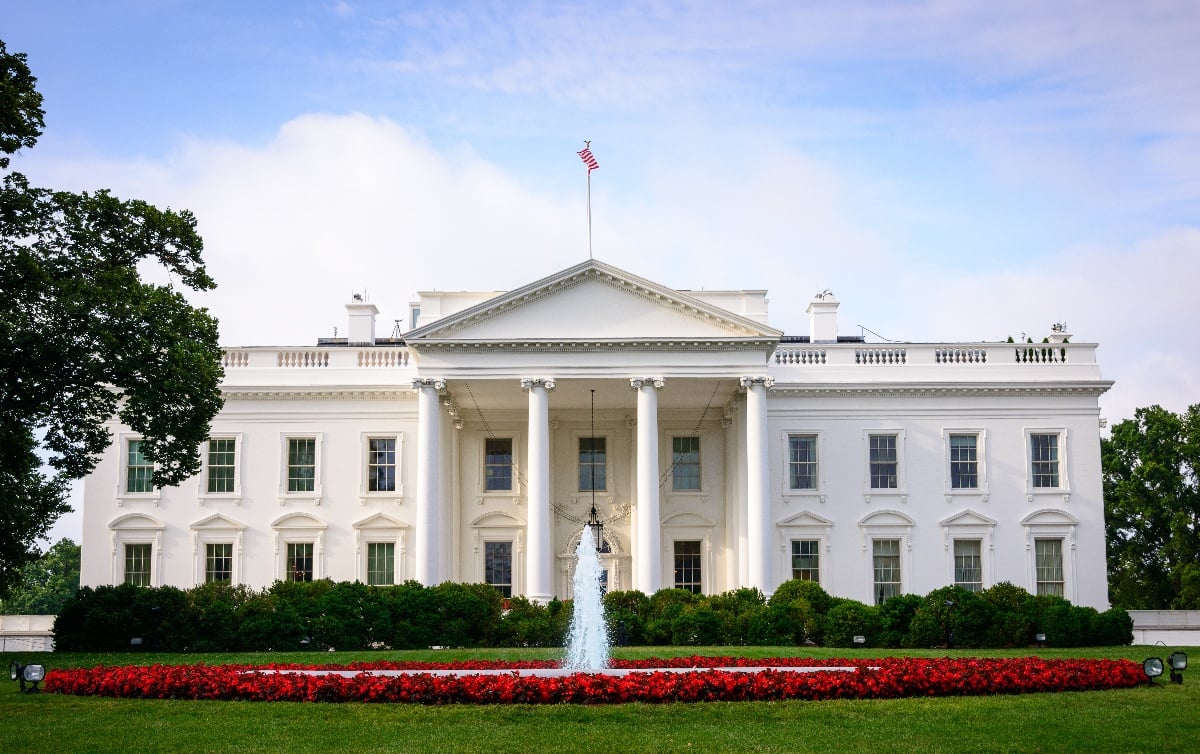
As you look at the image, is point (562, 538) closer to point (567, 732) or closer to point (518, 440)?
point (518, 440)

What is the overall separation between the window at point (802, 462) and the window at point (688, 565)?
379 cm

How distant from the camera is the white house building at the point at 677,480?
38875 millimetres

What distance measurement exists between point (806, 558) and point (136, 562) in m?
20.9

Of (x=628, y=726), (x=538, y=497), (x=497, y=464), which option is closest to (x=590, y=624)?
(x=628, y=726)

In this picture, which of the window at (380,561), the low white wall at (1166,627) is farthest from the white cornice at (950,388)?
the window at (380,561)

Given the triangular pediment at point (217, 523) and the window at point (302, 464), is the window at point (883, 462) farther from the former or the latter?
the triangular pediment at point (217, 523)

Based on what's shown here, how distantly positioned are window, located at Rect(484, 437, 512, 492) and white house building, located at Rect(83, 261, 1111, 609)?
65 mm

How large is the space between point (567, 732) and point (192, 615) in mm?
16855

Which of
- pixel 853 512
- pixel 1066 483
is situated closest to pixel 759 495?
pixel 853 512

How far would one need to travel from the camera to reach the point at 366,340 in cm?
4441

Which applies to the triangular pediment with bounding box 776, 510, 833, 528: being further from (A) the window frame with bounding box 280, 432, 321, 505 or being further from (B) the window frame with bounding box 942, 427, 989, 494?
(A) the window frame with bounding box 280, 432, 321, 505

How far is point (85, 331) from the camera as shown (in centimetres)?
2530

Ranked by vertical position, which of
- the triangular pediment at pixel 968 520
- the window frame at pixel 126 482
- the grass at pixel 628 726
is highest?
the window frame at pixel 126 482

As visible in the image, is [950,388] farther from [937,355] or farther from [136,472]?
[136,472]
